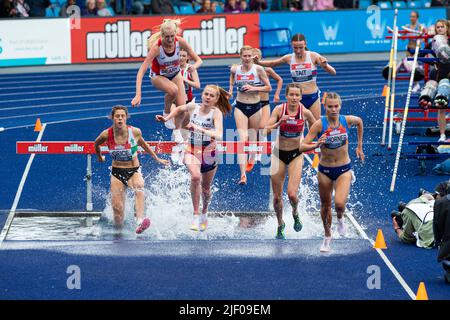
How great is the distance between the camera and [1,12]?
2523cm

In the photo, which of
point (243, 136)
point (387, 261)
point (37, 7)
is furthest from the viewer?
point (37, 7)

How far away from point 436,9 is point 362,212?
16304 mm

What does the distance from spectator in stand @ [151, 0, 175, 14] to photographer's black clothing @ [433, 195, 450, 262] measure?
16.9 m

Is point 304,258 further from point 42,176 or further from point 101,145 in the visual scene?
point 42,176

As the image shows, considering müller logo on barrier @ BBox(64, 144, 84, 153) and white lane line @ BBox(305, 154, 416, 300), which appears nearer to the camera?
white lane line @ BBox(305, 154, 416, 300)

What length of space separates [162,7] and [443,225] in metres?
17.1

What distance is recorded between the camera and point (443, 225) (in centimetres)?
1088

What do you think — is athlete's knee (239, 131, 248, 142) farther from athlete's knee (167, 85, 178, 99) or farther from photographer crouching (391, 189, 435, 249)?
photographer crouching (391, 189, 435, 249)

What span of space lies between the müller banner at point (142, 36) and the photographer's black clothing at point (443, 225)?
1611 centimetres

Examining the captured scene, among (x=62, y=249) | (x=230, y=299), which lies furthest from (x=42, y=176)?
(x=230, y=299)

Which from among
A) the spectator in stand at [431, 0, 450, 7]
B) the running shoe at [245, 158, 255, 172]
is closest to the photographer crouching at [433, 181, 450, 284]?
the running shoe at [245, 158, 255, 172]

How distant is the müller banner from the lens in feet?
85.5

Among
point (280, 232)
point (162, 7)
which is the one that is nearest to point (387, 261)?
point (280, 232)

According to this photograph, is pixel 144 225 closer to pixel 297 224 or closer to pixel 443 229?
pixel 297 224
